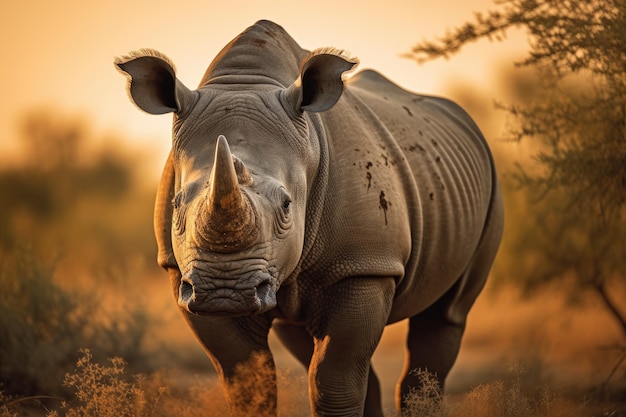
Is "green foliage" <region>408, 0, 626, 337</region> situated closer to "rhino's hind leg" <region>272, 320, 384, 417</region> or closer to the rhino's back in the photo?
the rhino's back

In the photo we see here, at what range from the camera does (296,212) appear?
5621 millimetres

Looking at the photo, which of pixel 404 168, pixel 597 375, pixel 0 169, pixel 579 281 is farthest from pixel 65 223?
pixel 404 168

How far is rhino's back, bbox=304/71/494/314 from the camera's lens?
6.16m

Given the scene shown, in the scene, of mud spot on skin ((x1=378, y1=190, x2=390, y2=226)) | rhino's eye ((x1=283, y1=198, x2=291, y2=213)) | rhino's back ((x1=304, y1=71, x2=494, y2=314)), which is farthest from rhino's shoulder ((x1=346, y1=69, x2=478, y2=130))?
rhino's eye ((x1=283, y1=198, x2=291, y2=213))

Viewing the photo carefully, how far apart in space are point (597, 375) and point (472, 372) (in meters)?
1.57

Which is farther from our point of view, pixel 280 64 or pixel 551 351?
pixel 551 351

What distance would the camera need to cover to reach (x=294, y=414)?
25.7 feet

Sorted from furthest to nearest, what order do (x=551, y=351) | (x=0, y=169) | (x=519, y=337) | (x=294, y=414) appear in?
(x=0, y=169) < (x=519, y=337) < (x=551, y=351) < (x=294, y=414)

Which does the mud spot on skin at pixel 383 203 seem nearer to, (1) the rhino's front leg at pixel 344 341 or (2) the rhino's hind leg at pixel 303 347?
(1) the rhino's front leg at pixel 344 341

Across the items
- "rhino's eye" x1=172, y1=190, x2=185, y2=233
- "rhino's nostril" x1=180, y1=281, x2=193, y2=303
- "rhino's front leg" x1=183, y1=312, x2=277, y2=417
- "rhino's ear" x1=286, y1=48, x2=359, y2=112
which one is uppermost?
"rhino's ear" x1=286, y1=48, x2=359, y2=112

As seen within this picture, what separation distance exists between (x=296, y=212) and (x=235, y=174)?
0.66m

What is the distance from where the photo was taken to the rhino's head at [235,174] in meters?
5.09

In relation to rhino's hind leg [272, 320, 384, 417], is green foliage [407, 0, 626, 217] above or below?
above

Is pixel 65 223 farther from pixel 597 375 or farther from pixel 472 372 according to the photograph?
pixel 597 375
